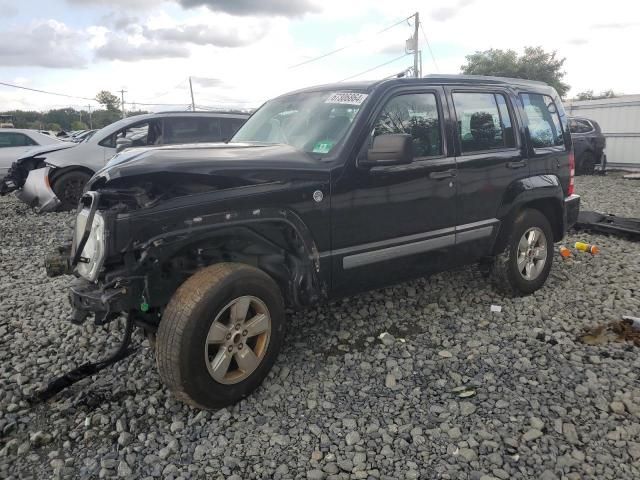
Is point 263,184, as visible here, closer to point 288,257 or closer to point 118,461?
point 288,257

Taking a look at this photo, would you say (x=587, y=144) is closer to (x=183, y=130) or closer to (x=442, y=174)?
(x=183, y=130)

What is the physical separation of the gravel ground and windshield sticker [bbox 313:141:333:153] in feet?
4.91

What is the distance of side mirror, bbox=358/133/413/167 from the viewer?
3246mm

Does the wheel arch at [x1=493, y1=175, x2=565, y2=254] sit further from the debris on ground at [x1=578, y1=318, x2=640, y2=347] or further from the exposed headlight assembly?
the exposed headlight assembly

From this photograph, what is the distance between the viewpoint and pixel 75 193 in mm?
9289

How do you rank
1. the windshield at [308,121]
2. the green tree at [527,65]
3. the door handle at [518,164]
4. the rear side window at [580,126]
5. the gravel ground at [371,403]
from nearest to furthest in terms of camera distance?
the gravel ground at [371,403] < the windshield at [308,121] < the door handle at [518,164] < the rear side window at [580,126] < the green tree at [527,65]

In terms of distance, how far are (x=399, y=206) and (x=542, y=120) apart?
7.17 feet

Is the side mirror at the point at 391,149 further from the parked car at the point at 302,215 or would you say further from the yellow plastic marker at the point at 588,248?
the yellow plastic marker at the point at 588,248

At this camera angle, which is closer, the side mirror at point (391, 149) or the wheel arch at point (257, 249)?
the wheel arch at point (257, 249)

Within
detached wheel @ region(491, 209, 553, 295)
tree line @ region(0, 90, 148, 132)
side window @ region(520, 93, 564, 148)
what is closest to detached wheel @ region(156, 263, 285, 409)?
detached wheel @ region(491, 209, 553, 295)

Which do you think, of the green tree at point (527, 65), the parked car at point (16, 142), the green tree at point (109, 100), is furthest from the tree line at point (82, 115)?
the parked car at point (16, 142)

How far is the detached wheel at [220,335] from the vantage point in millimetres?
2744

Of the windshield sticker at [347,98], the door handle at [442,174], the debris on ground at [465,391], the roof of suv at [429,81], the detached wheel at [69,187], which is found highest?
the roof of suv at [429,81]

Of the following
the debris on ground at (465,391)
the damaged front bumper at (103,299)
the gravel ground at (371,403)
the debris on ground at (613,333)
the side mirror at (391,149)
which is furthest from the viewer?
the debris on ground at (613,333)
